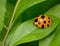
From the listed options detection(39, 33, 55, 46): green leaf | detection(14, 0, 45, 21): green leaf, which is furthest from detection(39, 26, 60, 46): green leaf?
detection(14, 0, 45, 21): green leaf

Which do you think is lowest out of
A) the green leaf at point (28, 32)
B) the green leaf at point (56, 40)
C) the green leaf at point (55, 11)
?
the green leaf at point (56, 40)

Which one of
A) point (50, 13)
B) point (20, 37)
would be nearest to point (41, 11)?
point (50, 13)

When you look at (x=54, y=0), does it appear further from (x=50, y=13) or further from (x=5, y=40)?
(x=5, y=40)

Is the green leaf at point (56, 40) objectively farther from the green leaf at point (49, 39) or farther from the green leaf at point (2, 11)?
the green leaf at point (2, 11)

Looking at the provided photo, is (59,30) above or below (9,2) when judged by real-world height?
below

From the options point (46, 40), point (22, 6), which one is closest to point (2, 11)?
point (22, 6)

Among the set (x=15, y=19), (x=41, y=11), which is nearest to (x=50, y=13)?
(x=41, y=11)

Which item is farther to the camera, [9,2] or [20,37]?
[9,2]

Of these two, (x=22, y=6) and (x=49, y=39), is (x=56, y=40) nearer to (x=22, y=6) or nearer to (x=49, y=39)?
(x=49, y=39)

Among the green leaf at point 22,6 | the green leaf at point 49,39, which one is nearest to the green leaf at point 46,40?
the green leaf at point 49,39
